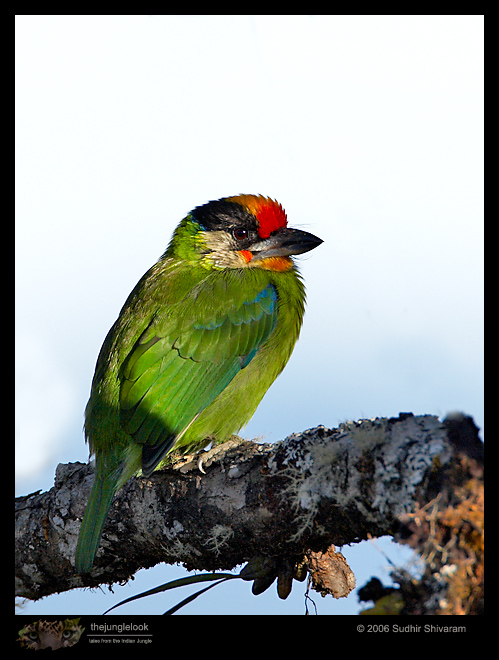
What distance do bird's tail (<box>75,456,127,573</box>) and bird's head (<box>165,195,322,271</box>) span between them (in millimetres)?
1260

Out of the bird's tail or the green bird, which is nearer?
the bird's tail

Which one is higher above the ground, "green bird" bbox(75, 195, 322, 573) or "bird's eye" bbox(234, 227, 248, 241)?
"bird's eye" bbox(234, 227, 248, 241)

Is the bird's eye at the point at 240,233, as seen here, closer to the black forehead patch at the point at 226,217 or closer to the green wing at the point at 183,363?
the black forehead patch at the point at 226,217

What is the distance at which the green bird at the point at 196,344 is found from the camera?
8.66ft

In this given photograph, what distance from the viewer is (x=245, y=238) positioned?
11.1 feet

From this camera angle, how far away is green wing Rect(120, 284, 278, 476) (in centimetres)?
264

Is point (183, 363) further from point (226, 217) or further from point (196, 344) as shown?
point (226, 217)

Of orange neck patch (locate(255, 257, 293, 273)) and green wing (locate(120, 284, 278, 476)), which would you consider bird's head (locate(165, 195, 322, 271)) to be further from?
green wing (locate(120, 284, 278, 476))

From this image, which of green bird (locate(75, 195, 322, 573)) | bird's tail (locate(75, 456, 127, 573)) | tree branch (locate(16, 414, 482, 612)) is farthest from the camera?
green bird (locate(75, 195, 322, 573))

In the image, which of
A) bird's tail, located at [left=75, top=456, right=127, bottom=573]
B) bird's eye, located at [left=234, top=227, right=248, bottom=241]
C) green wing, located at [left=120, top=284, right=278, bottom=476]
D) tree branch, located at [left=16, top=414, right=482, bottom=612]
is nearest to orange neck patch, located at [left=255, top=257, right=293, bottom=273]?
bird's eye, located at [left=234, top=227, right=248, bottom=241]

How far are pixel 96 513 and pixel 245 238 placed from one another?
64.6 inches

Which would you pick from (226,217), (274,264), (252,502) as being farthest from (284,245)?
(252,502)

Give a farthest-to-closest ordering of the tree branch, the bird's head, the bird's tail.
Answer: the bird's head
the bird's tail
the tree branch

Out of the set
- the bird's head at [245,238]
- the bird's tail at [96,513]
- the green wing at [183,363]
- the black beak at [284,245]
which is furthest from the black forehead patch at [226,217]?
the bird's tail at [96,513]
